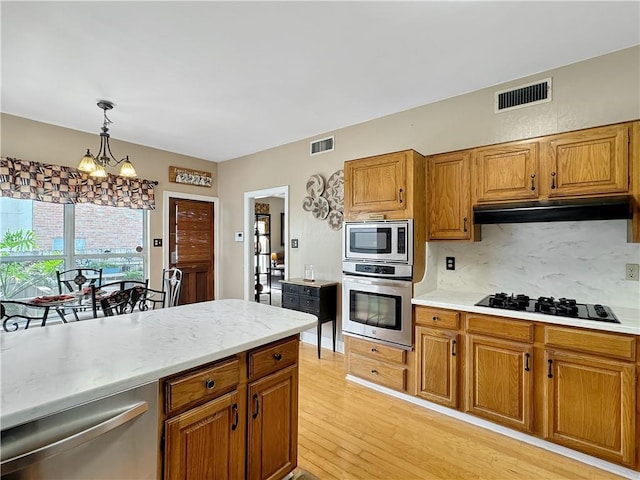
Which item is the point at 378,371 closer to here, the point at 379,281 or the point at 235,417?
the point at 379,281

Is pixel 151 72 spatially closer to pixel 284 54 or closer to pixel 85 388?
pixel 284 54

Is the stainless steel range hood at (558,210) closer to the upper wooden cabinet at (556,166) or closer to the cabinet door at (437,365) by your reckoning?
the upper wooden cabinet at (556,166)

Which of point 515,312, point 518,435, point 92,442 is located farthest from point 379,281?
point 92,442

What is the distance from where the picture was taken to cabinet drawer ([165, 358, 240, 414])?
3.97ft

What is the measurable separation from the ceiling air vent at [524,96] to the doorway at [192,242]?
4580 millimetres

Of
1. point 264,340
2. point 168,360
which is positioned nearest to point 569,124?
point 264,340

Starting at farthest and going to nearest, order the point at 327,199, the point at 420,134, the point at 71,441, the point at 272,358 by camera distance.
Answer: the point at 327,199
the point at 420,134
the point at 272,358
the point at 71,441

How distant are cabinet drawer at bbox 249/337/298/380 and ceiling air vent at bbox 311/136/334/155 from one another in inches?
116

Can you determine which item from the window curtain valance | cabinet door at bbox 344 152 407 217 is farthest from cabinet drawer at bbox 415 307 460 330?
the window curtain valance

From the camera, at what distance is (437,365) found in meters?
2.61

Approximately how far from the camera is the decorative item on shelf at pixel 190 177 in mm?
5070

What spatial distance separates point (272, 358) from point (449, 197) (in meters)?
2.11

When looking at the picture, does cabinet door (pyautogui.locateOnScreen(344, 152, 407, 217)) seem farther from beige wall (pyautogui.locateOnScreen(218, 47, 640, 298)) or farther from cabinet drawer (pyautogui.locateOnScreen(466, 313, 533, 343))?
cabinet drawer (pyautogui.locateOnScreen(466, 313, 533, 343))

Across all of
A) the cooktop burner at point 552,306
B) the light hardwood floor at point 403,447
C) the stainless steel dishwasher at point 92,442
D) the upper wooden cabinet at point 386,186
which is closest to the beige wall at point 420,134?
the upper wooden cabinet at point 386,186
